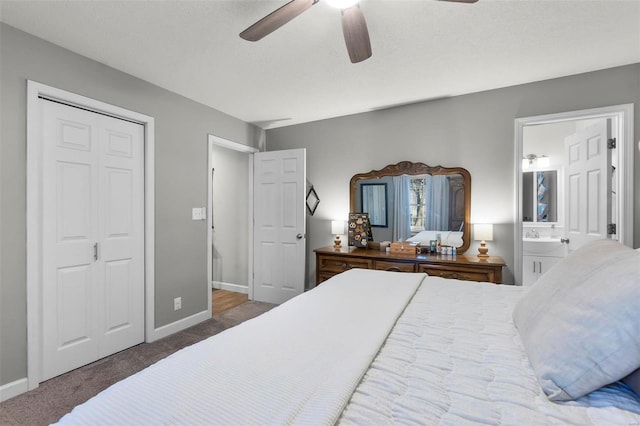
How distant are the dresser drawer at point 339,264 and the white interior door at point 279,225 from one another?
15.0 inches

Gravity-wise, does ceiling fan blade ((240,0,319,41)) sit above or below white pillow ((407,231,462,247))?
above

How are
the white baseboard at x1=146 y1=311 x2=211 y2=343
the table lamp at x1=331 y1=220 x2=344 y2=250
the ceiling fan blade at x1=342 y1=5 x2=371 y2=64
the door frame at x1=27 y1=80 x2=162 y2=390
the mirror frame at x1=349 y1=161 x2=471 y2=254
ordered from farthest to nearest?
the table lamp at x1=331 y1=220 x2=344 y2=250, the mirror frame at x1=349 y1=161 x2=471 y2=254, the white baseboard at x1=146 y1=311 x2=211 y2=343, the door frame at x1=27 y1=80 x2=162 y2=390, the ceiling fan blade at x1=342 y1=5 x2=371 y2=64

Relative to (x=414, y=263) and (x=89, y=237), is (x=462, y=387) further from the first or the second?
(x=89, y=237)

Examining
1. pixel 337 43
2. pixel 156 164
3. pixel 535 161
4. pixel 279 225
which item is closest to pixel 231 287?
pixel 279 225

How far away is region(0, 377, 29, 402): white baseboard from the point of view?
6.27ft

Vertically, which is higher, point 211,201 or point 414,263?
point 211,201

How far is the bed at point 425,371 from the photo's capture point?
0.71 meters

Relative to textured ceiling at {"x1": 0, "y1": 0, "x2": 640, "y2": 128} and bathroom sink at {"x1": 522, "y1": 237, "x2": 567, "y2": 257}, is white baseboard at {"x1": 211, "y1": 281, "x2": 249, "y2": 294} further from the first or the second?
bathroom sink at {"x1": 522, "y1": 237, "x2": 567, "y2": 257}

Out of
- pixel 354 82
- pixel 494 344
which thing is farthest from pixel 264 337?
pixel 354 82

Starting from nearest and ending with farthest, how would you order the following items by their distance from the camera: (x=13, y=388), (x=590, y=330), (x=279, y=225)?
(x=590, y=330)
(x=13, y=388)
(x=279, y=225)

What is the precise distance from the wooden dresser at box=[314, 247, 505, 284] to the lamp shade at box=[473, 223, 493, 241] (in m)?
0.20

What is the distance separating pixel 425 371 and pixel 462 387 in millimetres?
110

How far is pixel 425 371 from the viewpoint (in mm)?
904

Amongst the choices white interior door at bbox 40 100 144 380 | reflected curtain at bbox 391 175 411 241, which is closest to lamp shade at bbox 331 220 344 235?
reflected curtain at bbox 391 175 411 241
